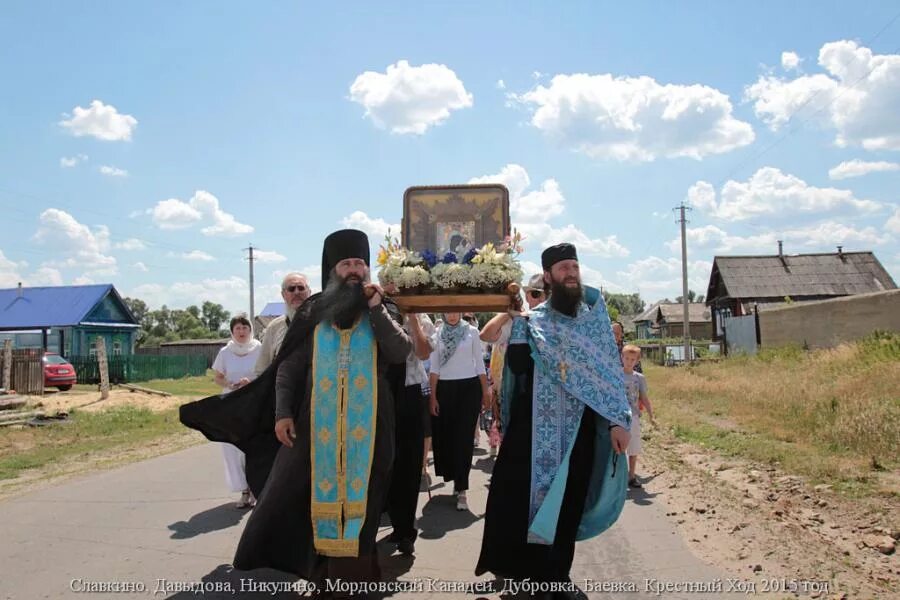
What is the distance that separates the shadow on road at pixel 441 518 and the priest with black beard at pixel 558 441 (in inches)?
63.7

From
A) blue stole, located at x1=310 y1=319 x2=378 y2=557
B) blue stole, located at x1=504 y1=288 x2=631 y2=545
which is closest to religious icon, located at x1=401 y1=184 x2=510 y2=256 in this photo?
blue stole, located at x1=504 y1=288 x2=631 y2=545

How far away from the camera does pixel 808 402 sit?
38.7 ft

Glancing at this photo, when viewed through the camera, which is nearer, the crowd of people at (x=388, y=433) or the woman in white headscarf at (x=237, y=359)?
the crowd of people at (x=388, y=433)

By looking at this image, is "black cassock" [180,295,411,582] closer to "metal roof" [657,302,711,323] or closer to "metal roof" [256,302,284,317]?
"metal roof" [256,302,284,317]

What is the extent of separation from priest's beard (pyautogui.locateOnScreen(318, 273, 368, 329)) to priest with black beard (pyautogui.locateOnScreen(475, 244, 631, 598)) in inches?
40.7

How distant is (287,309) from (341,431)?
2.08 meters

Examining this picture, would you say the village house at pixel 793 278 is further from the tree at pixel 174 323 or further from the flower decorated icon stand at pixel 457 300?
the tree at pixel 174 323

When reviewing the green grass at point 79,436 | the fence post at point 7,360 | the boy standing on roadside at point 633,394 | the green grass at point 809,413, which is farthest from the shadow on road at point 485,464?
the fence post at point 7,360

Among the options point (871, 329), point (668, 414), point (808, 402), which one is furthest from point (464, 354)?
point (871, 329)

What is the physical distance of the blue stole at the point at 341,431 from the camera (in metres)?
4.25

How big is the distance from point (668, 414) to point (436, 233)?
8931 millimetres

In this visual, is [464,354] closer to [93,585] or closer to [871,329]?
[93,585]

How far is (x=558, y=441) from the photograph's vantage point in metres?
4.44

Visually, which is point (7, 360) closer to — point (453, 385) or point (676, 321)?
point (453, 385)
